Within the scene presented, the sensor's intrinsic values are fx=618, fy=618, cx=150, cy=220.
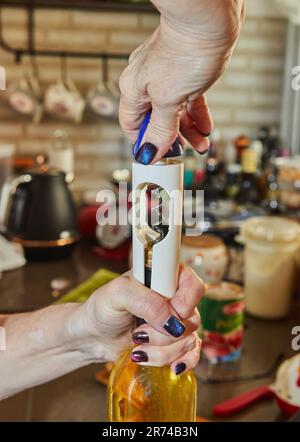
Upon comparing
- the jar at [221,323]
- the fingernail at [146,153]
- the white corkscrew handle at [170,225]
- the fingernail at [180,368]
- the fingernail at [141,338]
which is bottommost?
the jar at [221,323]

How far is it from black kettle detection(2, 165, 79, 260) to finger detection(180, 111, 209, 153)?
1.09 meters

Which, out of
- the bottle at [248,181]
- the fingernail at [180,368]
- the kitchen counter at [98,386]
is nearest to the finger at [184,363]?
the fingernail at [180,368]

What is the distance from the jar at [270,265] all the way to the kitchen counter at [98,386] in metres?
0.04

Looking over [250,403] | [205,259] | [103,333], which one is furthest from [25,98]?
[103,333]

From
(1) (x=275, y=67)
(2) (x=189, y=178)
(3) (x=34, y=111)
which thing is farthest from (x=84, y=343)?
(1) (x=275, y=67)

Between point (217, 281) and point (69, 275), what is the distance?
0.49m

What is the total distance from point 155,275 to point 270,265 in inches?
30.0

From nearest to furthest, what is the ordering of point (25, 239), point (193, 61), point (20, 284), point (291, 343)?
point (193, 61) → point (291, 343) → point (20, 284) → point (25, 239)

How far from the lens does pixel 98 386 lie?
1093mm

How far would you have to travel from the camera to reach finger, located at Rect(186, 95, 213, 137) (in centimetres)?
60

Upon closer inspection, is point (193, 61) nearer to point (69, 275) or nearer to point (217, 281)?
point (217, 281)

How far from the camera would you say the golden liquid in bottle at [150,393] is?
645mm

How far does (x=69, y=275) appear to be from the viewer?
5.37 feet

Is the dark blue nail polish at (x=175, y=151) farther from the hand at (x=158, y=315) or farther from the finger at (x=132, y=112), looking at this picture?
the hand at (x=158, y=315)
